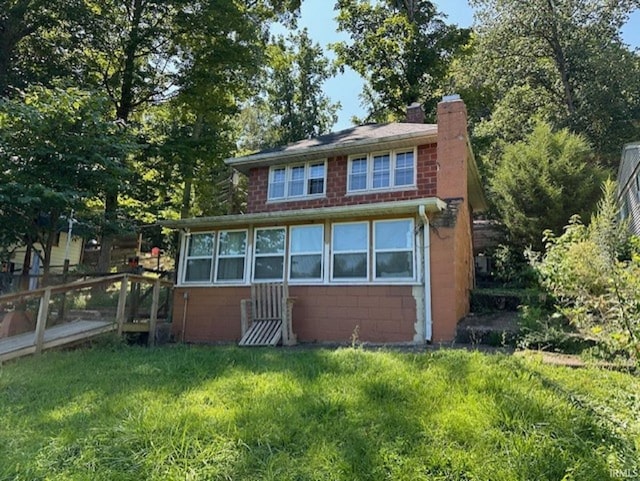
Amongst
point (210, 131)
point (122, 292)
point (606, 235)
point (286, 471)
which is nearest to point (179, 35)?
point (210, 131)

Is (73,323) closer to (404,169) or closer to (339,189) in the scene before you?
(339,189)

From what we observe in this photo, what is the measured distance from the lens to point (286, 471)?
289 cm

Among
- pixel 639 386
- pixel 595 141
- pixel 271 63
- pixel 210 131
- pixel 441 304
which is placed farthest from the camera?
pixel 595 141

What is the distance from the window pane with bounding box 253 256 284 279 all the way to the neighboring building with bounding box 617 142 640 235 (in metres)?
10.9

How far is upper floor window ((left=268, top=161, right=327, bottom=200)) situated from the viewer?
12445mm

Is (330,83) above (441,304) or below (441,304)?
above

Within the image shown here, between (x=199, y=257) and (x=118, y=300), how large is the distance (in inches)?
101

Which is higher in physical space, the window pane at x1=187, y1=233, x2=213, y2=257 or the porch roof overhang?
the porch roof overhang

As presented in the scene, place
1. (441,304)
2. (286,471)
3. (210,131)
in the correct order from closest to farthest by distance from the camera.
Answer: (286,471)
(441,304)
(210,131)

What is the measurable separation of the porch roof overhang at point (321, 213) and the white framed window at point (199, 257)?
290 mm

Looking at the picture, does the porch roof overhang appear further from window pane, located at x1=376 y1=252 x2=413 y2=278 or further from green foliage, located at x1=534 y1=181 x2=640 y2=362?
green foliage, located at x1=534 y1=181 x2=640 y2=362

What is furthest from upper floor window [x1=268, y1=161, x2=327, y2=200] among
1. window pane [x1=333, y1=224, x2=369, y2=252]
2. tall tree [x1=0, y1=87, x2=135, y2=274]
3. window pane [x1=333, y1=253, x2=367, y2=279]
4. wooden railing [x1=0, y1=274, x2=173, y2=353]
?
tall tree [x1=0, y1=87, x2=135, y2=274]

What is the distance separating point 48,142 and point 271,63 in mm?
12897

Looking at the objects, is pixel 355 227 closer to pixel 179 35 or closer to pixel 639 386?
pixel 639 386
